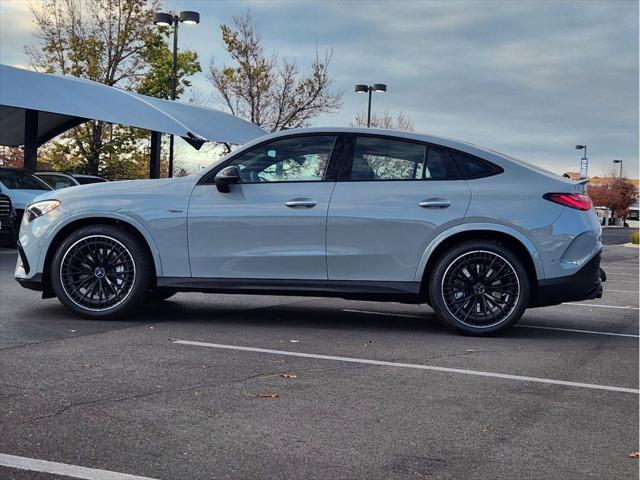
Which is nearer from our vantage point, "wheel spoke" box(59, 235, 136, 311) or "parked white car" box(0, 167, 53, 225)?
"wheel spoke" box(59, 235, 136, 311)

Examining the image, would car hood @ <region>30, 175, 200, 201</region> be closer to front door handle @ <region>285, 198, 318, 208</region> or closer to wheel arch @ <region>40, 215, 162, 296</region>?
wheel arch @ <region>40, 215, 162, 296</region>

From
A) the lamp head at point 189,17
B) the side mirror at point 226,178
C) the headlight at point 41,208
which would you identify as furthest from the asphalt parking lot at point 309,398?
the lamp head at point 189,17

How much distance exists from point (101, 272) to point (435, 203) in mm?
2945

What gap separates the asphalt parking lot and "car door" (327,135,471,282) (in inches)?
23.0

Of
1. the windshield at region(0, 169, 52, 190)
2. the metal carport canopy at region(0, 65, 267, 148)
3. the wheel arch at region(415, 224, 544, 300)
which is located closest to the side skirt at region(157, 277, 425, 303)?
the wheel arch at region(415, 224, 544, 300)

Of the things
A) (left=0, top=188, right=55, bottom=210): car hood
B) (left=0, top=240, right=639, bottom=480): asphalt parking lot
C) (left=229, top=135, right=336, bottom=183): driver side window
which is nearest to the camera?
(left=0, top=240, right=639, bottom=480): asphalt parking lot

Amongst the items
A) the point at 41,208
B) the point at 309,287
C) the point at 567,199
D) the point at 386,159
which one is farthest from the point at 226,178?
the point at 567,199

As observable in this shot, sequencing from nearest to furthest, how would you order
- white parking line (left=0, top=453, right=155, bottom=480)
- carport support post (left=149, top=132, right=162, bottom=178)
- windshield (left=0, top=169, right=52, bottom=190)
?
white parking line (left=0, top=453, right=155, bottom=480), windshield (left=0, top=169, right=52, bottom=190), carport support post (left=149, top=132, right=162, bottom=178)

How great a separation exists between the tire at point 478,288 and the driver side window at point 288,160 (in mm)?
1348

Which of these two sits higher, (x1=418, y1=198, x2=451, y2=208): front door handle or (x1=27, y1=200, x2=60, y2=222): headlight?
(x1=418, y1=198, x2=451, y2=208): front door handle

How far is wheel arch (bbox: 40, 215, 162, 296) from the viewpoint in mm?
7301

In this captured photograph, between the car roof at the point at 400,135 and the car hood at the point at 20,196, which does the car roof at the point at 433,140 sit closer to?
the car roof at the point at 400,135

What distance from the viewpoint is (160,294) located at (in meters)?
8.15

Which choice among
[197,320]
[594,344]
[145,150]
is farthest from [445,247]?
[145,150]
